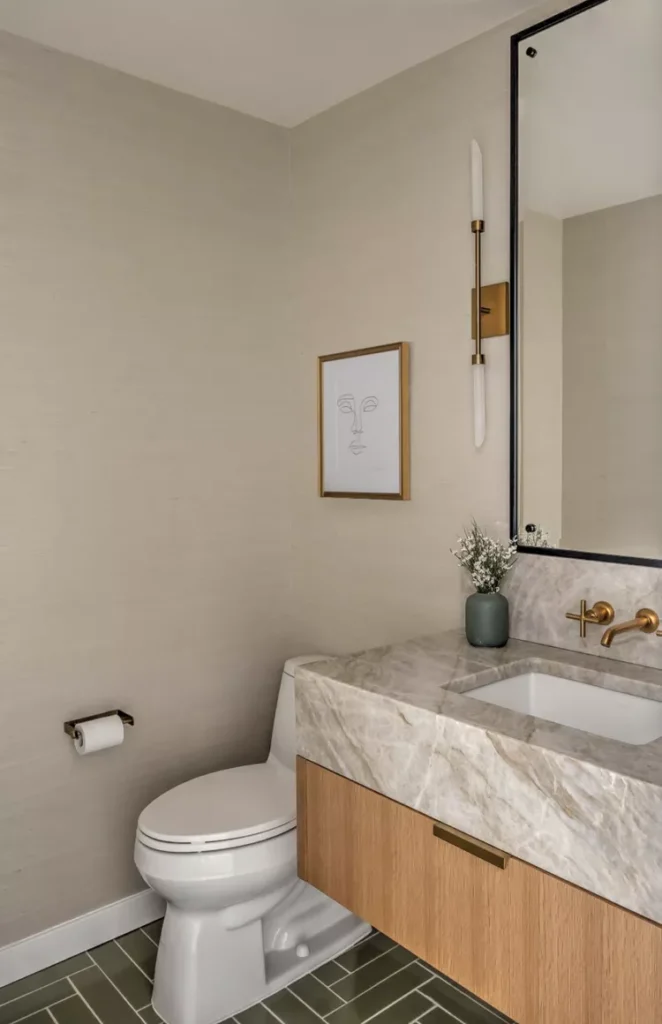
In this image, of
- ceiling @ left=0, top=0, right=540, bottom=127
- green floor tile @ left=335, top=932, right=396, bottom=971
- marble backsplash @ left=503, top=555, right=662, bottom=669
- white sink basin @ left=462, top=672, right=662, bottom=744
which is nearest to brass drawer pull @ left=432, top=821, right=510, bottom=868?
white sink basin @ left=462, top=672, right=662, bottom=744

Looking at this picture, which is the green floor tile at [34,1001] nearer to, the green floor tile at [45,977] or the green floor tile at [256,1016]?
the green floor tile at [45,977]

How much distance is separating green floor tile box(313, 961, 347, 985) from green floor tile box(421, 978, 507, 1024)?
0.22 meters

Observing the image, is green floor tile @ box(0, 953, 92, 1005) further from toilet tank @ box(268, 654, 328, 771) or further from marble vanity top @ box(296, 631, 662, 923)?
marble vanity top @ box(296, 631, 662, 923)

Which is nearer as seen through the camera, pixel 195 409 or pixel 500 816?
pixel 500 816

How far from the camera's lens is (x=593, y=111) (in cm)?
171

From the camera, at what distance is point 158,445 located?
2256 millimetres

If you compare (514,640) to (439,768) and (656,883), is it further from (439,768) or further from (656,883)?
(656,883)

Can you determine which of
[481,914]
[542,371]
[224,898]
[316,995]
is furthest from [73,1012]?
[542,371]

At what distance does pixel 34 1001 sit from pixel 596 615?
1.65 m

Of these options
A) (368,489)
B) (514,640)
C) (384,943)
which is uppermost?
(368,489)

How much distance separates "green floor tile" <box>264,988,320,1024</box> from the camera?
184 cm

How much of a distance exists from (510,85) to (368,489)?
1089mm

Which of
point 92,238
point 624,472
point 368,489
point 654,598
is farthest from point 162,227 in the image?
point 654,598

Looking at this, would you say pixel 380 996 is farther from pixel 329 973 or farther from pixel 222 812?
pixel 222 812
